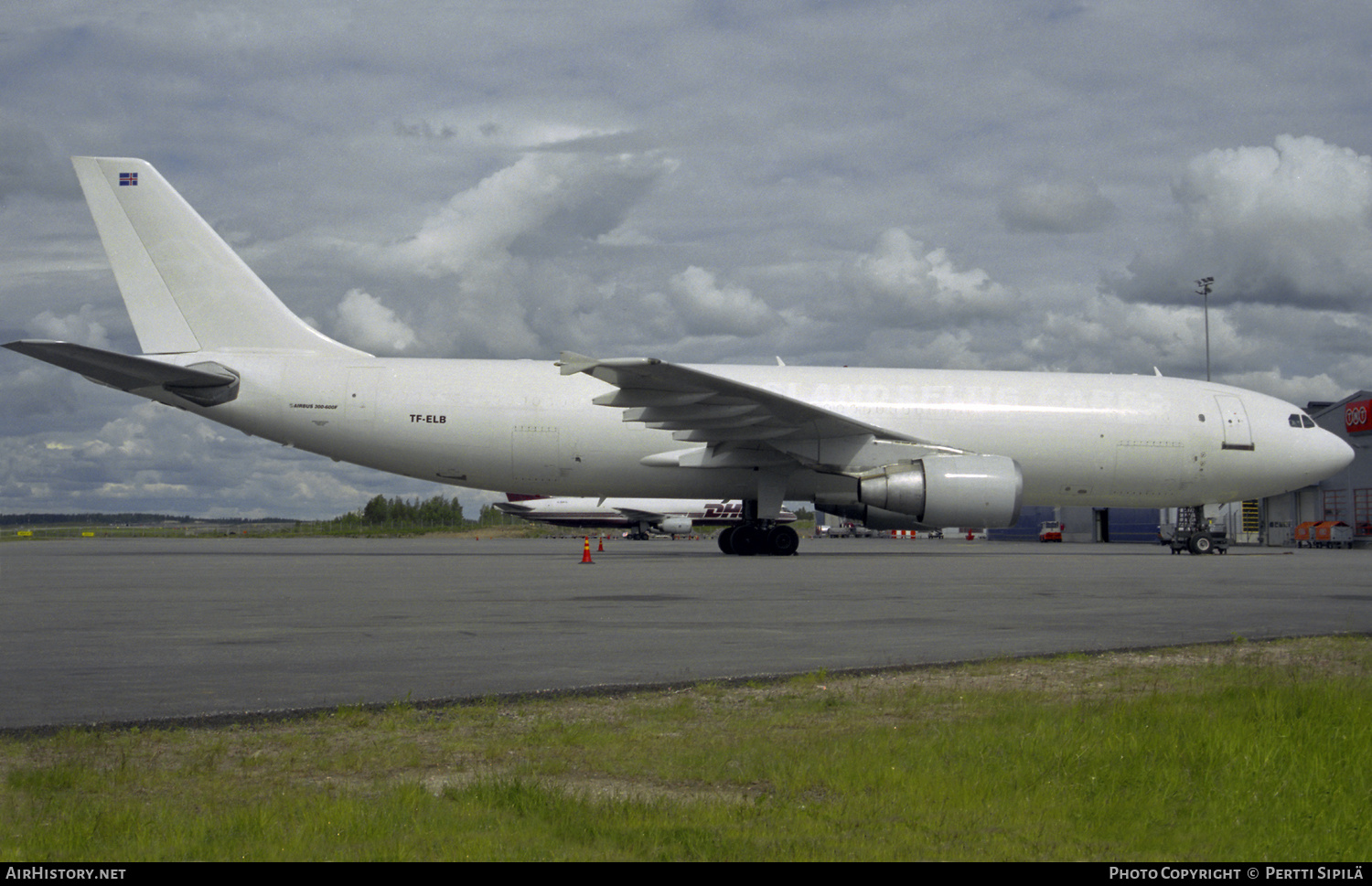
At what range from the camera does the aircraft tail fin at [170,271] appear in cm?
2222

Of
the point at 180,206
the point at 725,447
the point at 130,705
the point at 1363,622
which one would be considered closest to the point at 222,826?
the point at 130,705

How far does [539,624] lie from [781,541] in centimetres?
1367

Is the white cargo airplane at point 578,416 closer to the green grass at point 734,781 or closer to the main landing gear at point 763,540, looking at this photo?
the main landing gear at point 763,540

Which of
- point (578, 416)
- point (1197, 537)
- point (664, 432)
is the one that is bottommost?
point (1197, 537)

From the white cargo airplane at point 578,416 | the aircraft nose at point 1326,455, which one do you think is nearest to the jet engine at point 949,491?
the white cargo airplane at point 578,416

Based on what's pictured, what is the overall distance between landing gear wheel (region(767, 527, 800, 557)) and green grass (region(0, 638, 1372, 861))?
55.0ft

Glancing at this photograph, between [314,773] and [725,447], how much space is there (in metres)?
17.8

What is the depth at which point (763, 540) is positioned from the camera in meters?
22.9

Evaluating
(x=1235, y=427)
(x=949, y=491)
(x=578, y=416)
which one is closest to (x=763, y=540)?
(x=949, y=491)

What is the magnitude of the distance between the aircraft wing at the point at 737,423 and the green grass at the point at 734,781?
13955mm

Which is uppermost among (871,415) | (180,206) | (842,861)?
(180,206)

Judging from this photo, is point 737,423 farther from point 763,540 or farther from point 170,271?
point 170,271

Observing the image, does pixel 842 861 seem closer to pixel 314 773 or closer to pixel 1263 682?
pixel 314 773

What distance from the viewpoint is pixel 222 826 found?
3.38m
